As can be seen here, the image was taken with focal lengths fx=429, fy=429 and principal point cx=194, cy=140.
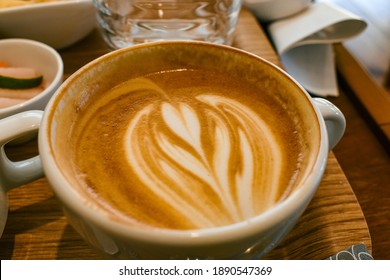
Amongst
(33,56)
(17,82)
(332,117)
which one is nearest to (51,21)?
(33,56)

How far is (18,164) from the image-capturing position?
803 millimetres

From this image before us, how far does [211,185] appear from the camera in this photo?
68cm

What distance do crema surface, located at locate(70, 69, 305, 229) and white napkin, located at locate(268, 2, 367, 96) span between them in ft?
1.87

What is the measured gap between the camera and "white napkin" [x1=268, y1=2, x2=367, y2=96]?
135 cm

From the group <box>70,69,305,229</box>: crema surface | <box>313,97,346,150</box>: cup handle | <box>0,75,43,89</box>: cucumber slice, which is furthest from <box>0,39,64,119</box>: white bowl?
<box>313,97,346,150</box>: cup handle

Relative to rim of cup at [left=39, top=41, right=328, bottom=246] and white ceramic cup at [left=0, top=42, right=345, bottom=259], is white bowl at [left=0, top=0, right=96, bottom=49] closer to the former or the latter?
white ceramic cup at [left=0, top=42, right=345, bottom=259]

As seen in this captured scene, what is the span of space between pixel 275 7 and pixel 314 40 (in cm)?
17

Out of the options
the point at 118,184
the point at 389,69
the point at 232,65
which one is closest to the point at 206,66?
Result: the point at 232,65

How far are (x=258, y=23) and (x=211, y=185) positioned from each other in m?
0.90

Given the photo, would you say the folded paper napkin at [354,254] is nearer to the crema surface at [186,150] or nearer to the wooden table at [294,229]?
the wooden table at [294,229]

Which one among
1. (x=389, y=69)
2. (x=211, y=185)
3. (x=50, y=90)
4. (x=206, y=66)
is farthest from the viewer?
(x=389, y=69)

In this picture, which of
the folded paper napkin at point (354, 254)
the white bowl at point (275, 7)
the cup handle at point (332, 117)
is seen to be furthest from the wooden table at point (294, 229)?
the white bowl at point (275, 7)

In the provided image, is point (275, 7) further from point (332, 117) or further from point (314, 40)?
point (332, 117)

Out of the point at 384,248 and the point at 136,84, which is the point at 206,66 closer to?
the point at 136,84
